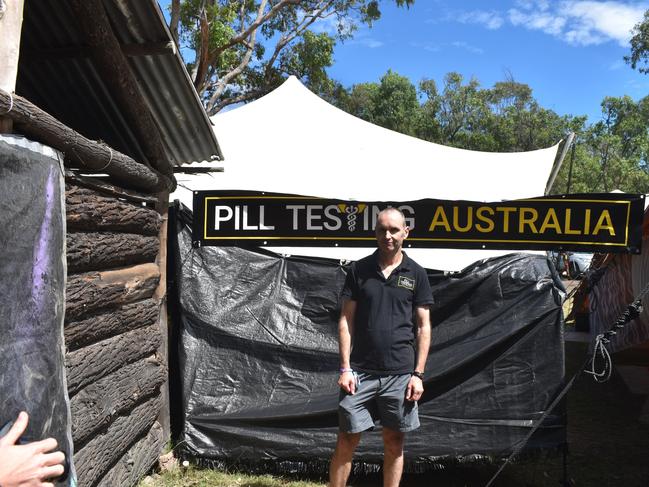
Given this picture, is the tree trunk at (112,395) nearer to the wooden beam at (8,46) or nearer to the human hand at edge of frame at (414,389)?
the wooden beam at (8,46)

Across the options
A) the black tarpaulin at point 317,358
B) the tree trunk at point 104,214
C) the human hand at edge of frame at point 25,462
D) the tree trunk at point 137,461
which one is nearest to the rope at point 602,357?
the black tarpaulin at point 317,358

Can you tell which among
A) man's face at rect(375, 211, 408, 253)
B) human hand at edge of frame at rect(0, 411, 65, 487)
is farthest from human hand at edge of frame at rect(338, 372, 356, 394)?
human hand at edge of frame at rect(0, 411, 65, 487)

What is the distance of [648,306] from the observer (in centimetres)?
482

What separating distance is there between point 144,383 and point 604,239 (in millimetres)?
3734

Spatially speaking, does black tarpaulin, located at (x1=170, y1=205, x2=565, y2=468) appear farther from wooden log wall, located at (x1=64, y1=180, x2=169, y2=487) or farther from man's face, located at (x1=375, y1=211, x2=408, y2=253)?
man's face, located at (x1=375, y1=211, x2=408, y2=253)

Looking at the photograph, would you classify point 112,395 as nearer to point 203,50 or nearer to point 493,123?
point 203,50

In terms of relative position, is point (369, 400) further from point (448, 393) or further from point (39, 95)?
point (39, 95)

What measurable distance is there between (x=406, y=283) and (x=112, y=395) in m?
2.12

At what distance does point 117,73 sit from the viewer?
4.23m

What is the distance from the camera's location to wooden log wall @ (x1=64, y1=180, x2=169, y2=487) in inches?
141

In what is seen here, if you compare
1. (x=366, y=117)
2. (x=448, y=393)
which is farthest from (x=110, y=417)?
(x=366, y=117)

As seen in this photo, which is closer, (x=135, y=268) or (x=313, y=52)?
(x=135, y=268)

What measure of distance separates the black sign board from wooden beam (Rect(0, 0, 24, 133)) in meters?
2.39

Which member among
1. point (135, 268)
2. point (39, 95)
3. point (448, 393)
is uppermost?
point (39, 95)
